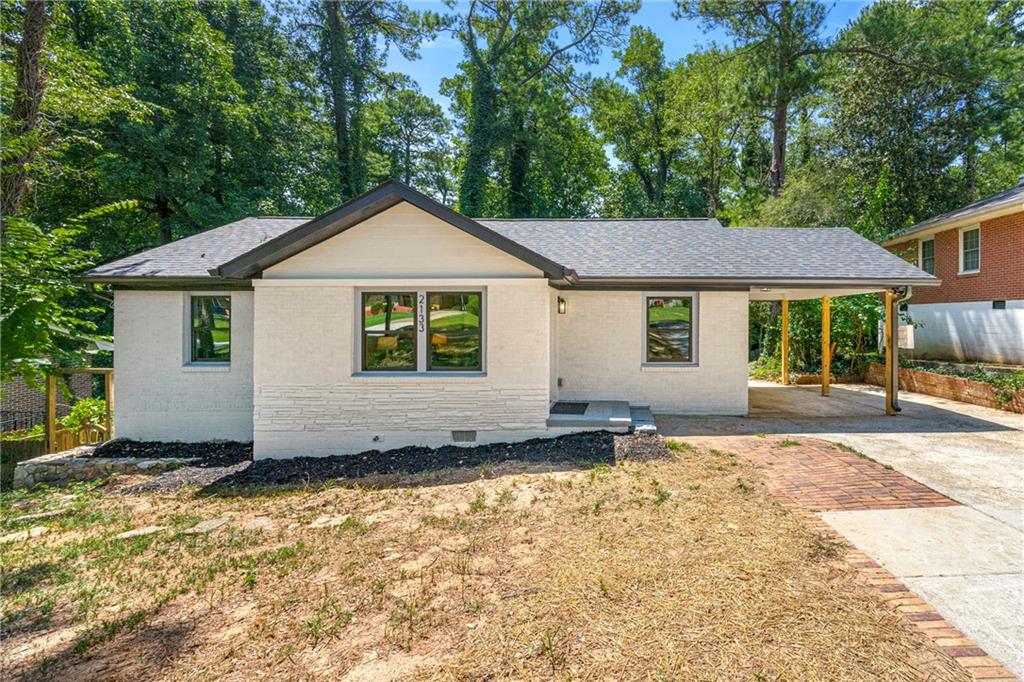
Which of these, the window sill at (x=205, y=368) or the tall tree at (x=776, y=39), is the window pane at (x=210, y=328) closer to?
the window sill at (x=205, y=368)

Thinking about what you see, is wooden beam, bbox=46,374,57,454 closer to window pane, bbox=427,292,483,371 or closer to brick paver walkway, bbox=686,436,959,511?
window pane, bbox=427,292,483,371

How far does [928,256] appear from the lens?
16594 mm

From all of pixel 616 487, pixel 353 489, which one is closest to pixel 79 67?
pixel 353 489

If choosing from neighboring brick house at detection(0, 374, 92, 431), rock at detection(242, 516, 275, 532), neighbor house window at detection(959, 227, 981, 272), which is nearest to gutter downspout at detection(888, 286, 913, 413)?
neighbor house window at detection(959, 227, 981, 272)

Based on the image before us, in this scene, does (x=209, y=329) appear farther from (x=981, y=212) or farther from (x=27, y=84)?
(x=981, y=212)

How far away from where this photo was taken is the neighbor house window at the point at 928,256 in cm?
1633

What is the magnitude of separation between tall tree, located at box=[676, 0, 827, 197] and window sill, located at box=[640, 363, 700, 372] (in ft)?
46.0

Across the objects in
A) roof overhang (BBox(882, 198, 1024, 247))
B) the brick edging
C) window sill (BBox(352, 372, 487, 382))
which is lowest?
the brick edging

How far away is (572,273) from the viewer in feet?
25.3

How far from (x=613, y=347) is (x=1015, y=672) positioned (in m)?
7.64

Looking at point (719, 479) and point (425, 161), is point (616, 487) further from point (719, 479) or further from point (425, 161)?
point (425, 161)

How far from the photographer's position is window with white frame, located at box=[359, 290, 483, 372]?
7.89 meters

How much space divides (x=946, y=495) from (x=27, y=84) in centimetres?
1610

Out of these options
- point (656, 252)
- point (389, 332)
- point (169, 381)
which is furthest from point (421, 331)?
point (656, 252)
